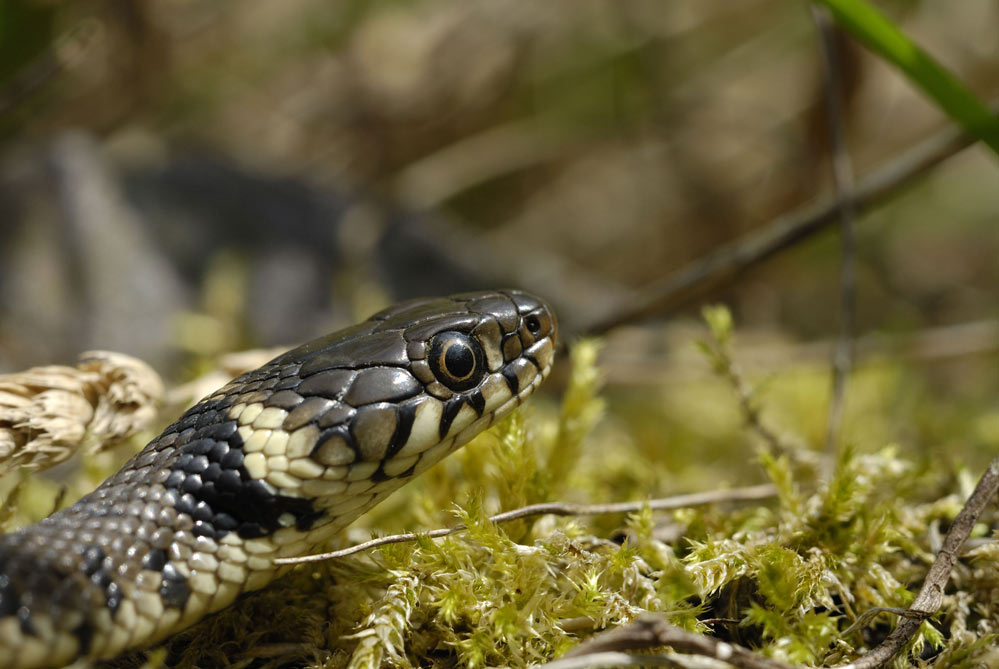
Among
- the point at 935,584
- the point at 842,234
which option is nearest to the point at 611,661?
the point at 935,584

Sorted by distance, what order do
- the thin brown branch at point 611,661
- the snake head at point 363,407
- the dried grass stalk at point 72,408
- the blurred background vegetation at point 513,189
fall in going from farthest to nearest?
the blurred background vegetation at point 513,189 < the dried grass stalk at point 72,408 < the snake head at point 363,407 < the thin brown branch at point 611,661

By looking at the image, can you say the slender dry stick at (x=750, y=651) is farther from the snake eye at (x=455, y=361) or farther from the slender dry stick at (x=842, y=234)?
the slender dry stick at (x=842, y=234)

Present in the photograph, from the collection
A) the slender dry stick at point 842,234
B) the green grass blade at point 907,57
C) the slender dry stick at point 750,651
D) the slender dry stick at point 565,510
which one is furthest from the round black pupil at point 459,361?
the slender dry stick at point 842,234

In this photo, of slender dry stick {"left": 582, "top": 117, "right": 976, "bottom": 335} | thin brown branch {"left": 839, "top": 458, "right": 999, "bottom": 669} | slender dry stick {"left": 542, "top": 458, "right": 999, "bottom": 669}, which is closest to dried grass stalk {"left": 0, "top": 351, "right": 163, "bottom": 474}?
slender dry stick {"left": 542, "top": 458, "right": 999, "bottom": 669}

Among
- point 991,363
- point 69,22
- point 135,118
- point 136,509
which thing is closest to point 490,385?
point 136,509

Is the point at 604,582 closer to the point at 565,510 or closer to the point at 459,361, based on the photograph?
the point at 565,510

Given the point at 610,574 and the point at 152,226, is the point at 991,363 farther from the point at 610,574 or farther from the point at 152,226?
the point at 152,226
